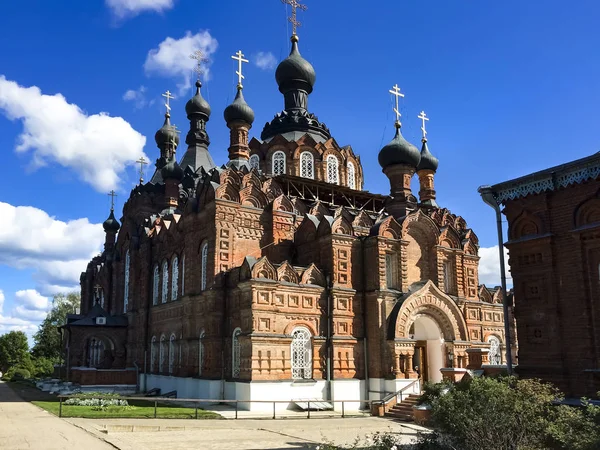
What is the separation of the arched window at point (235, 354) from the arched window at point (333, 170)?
1108cm

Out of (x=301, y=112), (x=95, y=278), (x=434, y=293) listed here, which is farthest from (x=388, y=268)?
(x=95, y=278)

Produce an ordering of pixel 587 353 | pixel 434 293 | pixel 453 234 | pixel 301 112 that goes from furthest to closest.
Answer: pixel 301 112, pixel 453 234, pixel 434 293, pixel 587 353

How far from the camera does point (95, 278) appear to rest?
39.5 meters

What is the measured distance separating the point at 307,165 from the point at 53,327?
42.3 meters

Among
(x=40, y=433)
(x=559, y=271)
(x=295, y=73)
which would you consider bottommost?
(x=40, y=433)

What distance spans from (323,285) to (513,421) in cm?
1302

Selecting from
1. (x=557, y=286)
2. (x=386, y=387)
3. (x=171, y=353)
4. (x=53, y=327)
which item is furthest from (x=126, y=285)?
(x=53, y=327)

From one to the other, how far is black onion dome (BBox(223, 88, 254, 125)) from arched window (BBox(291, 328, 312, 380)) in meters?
11.4

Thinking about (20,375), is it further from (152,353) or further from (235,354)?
(235,354)

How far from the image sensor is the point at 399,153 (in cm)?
2469

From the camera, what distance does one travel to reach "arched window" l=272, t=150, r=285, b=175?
2784 cm

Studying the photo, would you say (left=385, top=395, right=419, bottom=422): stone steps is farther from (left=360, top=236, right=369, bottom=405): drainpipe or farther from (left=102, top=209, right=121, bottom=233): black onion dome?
(left=102, top=209, right=121, bottom=233): black onion dome

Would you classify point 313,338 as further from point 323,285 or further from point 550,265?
point 550,265

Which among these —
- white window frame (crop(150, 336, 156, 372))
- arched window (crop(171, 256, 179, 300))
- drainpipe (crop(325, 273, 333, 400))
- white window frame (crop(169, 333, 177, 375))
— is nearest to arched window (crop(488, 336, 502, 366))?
drainpipe (crop(325, 273, 333, 400))
